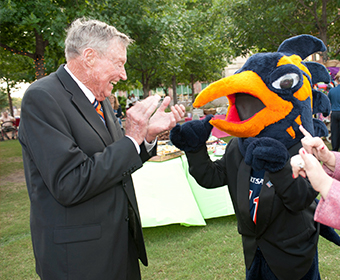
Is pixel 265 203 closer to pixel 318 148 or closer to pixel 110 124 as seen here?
pixel 318 148

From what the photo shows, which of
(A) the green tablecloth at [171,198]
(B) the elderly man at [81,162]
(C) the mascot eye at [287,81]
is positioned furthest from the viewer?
(A) the green tablecloth at [171,198]

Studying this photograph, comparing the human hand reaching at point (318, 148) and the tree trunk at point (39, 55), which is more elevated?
the tree trunk at point (39, 55)

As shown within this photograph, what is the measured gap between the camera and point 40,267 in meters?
1.47

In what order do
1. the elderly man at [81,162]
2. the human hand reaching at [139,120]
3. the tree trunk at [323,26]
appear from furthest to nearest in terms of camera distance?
the tree trunk at [323,26] < the human hand reaching at [139,120] < the elderly man at [81,162]

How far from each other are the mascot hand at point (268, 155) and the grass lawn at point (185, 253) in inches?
71.2

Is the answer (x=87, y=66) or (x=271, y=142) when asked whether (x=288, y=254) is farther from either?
(x=87, y=66)

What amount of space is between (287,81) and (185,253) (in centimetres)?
237

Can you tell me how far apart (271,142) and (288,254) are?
0.74 m

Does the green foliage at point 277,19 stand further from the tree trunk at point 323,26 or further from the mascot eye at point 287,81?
the mascot eye at point 287,81

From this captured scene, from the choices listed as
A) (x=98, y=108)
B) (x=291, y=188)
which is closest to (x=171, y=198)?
(x=98, y=108)

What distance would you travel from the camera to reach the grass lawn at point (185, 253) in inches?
113

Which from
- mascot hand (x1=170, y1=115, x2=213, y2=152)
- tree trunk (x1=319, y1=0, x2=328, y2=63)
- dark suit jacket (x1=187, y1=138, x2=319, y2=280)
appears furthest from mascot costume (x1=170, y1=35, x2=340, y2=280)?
tree trunk (x1=319, y1=0, x2=328, y2=63)

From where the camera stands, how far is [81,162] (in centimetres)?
128

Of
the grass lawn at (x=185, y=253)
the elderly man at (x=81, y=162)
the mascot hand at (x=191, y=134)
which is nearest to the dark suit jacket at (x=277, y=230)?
the mascot hand at (x=191, y=134)
